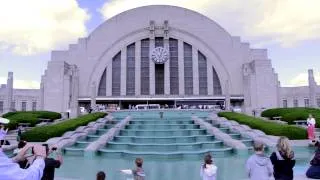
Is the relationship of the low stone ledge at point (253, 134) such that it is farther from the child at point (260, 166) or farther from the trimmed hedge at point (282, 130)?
the child at point (260, 166)

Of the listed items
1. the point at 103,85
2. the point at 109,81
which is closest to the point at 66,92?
the point at 103,85

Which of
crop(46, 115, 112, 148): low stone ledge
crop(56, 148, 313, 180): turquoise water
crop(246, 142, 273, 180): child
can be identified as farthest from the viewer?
crop(46, 115, 112, 148): low stone ledge

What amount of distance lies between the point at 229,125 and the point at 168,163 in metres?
10.3

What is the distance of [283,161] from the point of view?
520cm

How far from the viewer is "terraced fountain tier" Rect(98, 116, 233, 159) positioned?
14213 mm

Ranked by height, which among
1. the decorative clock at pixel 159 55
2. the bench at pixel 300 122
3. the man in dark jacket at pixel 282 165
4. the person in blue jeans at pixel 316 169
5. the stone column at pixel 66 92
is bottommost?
the person in blue jeans at pixel 316 169

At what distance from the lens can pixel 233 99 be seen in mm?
52188

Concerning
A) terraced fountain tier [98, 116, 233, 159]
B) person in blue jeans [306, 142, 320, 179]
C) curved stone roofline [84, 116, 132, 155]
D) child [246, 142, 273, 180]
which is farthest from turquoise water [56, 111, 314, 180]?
child [246, 142, 273, 180]

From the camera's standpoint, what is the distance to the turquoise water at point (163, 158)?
33.8 feet

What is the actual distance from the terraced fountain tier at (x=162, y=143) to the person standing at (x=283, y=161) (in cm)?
870

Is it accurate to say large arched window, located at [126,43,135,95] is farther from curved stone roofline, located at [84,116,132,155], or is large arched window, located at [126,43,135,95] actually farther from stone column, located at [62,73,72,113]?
curved stone roofline, located at [84,116,132,155]

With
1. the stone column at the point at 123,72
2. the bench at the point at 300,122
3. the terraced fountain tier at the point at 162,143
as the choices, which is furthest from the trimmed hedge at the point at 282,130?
the stone column at the point at 123,72

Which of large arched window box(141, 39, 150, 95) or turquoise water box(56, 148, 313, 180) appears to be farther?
large arched window box(141, 39, 150, 95)

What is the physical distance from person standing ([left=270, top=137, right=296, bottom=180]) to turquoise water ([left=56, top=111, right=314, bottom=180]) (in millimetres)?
4277
